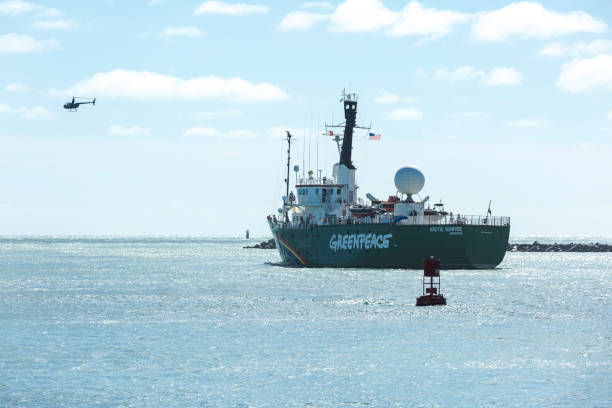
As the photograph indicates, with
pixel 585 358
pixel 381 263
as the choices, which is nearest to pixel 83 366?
pixel 585 358

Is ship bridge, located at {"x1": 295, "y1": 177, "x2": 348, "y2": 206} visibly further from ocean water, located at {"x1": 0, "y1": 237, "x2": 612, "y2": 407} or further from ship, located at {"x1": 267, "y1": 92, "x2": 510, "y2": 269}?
ocean water, located at {"x1": 0, "y1": 237, "x2": 612, "y2": 407}

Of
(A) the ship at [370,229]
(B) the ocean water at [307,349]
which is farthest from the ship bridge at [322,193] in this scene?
(B) the ocean water at [307,349]

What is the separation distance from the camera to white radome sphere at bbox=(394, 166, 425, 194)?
3324 inches

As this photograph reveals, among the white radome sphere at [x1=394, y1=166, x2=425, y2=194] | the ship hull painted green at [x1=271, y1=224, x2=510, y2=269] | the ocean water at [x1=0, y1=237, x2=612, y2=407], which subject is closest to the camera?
the ocean water at [x1=0, y1=237, x2=612, y2=407]

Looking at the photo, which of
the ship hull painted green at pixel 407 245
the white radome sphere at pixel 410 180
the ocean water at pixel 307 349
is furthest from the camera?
the white radome sphere at pixel 410 180

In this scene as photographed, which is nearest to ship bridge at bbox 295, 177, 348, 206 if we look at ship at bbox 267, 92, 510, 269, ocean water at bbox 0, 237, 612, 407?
ship at bbox 267, 92, 510, 269

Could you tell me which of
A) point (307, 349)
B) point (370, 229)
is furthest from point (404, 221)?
point (307, 349)

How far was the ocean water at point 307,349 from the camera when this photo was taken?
1106 inches

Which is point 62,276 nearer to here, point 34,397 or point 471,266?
point 471,266

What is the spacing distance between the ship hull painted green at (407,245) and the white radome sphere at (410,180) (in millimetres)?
6725

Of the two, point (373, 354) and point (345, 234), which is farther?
point (345, 234)

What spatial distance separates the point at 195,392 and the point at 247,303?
96.4ft

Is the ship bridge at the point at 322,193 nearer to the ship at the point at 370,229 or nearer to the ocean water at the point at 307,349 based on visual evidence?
the ship at the point at 370,229

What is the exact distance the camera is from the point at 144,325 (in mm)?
45438
